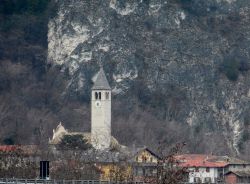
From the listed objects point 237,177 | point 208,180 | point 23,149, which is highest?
point 23,149

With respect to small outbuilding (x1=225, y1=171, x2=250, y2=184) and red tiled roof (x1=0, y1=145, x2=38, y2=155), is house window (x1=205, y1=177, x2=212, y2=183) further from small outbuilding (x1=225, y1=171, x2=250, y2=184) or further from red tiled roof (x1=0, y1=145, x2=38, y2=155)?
red tiled roof (x1=0, y1=145, x2=38, y2=155)

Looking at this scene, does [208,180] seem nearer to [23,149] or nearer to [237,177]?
[23,149]

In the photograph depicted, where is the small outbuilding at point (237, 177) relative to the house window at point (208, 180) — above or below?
above

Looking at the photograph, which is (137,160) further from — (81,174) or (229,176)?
(81,174)

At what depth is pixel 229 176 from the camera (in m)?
196

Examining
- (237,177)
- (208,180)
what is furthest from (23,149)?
(237,177)

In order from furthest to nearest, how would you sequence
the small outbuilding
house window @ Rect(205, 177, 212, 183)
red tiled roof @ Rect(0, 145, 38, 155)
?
1. the small outbuilding
2. red tiled roof @ Rect(0, 145, 38, 155)
3. house window @ Rect(205, 177, 212, 183)

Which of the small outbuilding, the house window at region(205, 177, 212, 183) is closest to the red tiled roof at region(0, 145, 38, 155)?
the house window at region(205, 177, 212, 183)

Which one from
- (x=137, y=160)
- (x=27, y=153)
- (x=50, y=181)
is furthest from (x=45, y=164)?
(x=137, y=160)

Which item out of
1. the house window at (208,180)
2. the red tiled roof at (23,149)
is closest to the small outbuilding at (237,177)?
the house window at (208,180)

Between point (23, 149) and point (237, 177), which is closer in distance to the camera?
point (23, 149)

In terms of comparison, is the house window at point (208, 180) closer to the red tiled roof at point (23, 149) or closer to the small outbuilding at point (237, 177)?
the small outbuilding at point (237, 177)

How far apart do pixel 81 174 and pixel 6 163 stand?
4746 millimetres

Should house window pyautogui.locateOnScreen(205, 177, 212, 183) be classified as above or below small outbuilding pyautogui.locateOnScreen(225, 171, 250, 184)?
below
